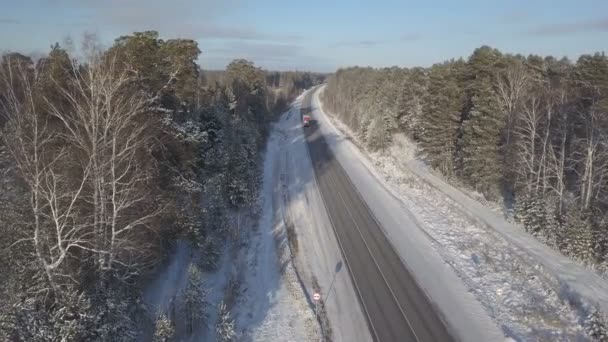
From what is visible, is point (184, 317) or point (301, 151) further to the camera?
point (301, 151)

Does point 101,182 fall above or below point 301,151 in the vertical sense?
above

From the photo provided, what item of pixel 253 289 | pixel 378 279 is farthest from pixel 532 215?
pixel 253 289

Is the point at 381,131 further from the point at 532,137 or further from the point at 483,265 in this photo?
the point at 483,265

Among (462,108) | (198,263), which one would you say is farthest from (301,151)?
(198,263)

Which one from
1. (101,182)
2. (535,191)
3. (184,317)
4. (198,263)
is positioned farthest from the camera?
(535,191)

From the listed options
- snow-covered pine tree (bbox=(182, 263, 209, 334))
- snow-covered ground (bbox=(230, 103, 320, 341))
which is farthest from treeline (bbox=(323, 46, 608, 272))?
snow-covered pine tree (bbox=(182, 263, 209, 334))

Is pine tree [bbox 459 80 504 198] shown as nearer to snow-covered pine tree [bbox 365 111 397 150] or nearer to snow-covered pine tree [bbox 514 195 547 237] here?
snow-covered pine tree [bbox 514 195 547 237]

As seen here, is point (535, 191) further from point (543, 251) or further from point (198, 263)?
point (198, 263)

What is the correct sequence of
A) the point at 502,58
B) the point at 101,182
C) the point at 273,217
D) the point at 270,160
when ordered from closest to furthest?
the point at 101,182, the point at 273,217, the point at 502,58, the point at 270,160
